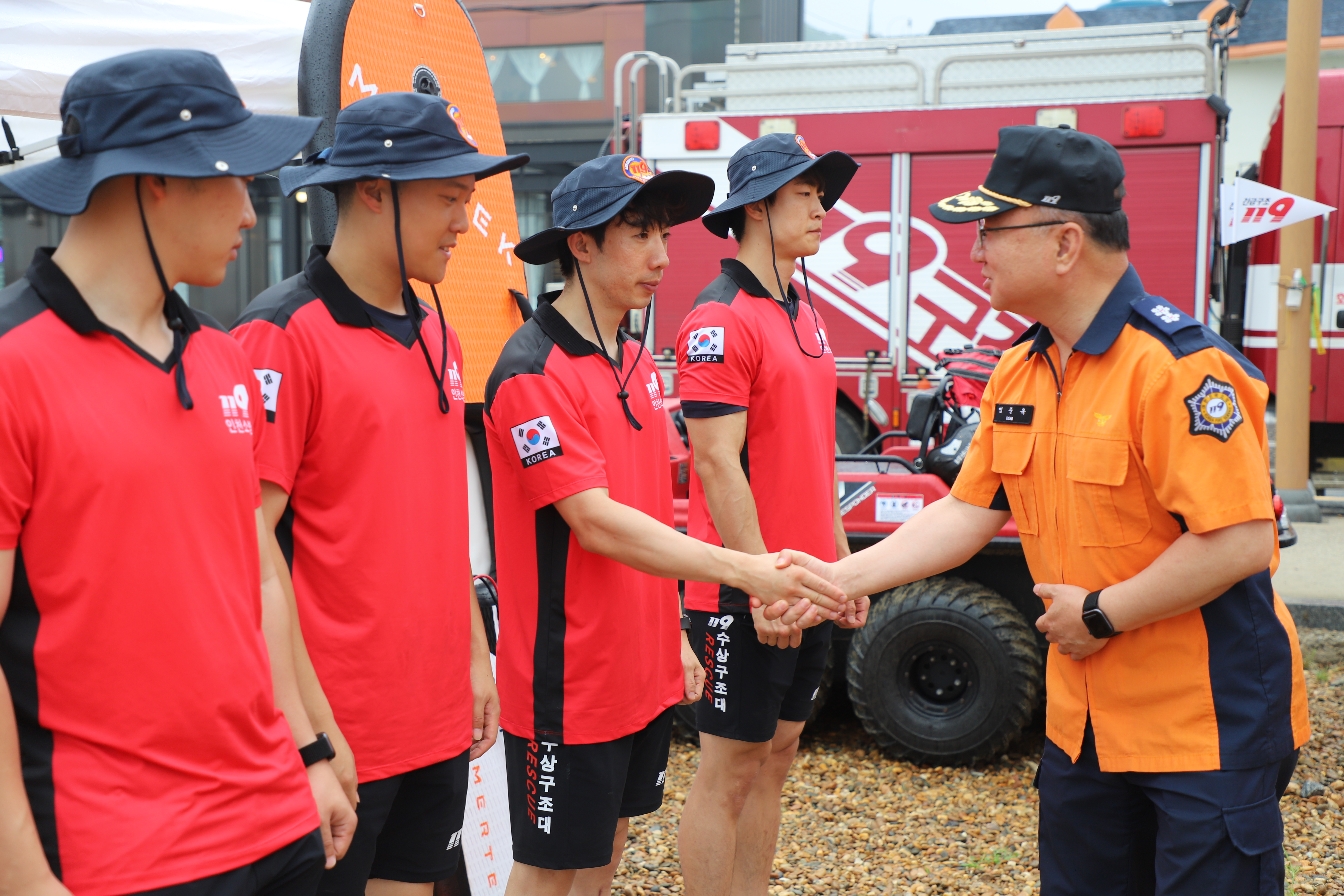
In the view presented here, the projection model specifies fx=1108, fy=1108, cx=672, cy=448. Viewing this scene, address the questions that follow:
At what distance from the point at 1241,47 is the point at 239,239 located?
22.9 metres

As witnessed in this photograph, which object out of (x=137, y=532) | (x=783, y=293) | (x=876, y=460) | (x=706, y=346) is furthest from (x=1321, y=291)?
(x=137, y=532)

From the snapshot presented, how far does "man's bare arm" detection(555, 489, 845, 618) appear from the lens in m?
2.36

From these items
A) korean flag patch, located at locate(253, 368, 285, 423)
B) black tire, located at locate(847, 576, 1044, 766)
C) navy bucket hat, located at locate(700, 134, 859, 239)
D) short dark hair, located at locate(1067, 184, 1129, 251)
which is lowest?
black tire, located at locate(847, 576, 1044, 766)

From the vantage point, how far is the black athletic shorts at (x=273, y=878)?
4.66ft

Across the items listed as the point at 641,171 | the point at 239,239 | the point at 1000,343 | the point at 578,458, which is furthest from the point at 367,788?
the point at 1000,343

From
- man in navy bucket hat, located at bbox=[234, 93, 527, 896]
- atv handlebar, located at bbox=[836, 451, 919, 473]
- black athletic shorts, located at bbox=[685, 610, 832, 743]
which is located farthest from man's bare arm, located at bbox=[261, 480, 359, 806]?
atv handlebar, located at bbox=[836, 451, 919, 473]

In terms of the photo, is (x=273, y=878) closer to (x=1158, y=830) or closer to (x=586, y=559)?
(x=586, y=559)

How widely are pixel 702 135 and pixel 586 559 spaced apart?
633 cm

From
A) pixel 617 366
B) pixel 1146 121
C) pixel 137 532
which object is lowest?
pixel 137 532

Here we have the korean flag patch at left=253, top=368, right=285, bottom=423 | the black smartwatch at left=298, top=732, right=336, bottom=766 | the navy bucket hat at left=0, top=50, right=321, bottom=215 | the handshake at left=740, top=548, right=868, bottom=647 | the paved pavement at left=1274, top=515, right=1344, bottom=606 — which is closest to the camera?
the navy bucket hat at left=0, top=50, right=321, bottom=215

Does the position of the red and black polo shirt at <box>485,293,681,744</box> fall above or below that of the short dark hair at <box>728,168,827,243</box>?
below

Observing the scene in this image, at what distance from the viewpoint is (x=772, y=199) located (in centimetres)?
322

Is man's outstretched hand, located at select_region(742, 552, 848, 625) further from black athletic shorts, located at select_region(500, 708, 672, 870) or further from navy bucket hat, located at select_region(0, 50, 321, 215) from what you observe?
navy bucket hat, located at select_region(0, 50, 321, 215)

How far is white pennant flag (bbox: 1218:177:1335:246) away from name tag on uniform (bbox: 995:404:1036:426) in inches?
244
